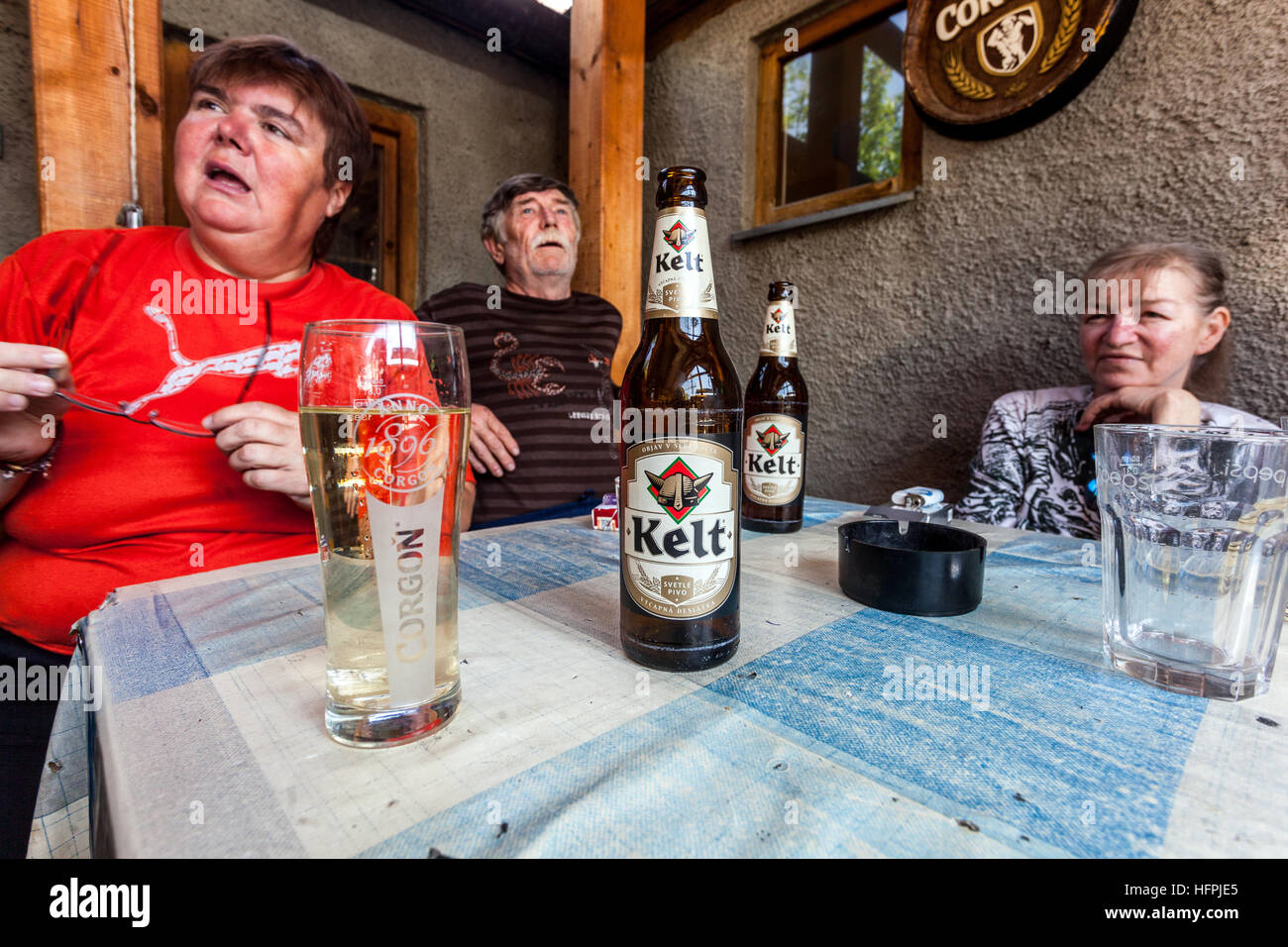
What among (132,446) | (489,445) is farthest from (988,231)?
(132,446)

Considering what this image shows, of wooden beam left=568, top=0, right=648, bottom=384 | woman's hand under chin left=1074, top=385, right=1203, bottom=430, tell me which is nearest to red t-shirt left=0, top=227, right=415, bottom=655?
wooden beam left=568, top=0, right=648, bottom=384

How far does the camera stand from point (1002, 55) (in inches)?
62.9

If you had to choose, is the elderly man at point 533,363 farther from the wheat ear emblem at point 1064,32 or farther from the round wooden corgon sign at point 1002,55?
the wheat ear emblem at point 1064,32

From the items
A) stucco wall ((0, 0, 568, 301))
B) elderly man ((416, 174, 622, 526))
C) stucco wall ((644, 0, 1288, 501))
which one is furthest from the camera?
stucco wall ((0, 0, 568, 301))

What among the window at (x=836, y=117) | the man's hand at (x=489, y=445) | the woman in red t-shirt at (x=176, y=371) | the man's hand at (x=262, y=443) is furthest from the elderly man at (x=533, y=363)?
the window at (x=836, y=117)

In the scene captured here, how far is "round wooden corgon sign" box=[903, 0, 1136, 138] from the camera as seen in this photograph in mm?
1461

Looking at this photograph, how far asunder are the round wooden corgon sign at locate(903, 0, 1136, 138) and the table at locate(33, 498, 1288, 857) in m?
1.58

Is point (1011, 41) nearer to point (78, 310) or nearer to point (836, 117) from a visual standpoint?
point (836, 117)

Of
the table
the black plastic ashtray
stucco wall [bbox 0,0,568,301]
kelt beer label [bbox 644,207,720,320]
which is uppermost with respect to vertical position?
stucco wall [bbox 0,0,568,301]

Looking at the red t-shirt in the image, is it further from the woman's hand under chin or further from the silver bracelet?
the woman's hand under chin

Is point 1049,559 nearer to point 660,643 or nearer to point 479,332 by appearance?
point 660,643
